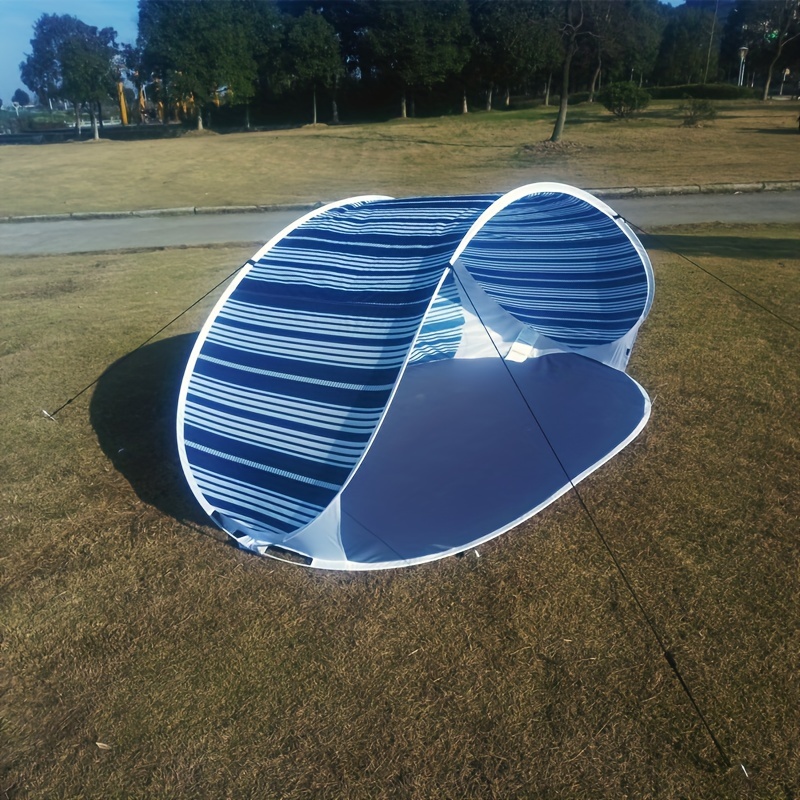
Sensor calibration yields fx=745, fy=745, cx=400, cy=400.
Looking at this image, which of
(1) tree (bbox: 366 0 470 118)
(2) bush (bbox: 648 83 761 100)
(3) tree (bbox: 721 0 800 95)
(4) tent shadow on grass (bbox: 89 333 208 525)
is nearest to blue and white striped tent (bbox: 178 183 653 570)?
(4) tent shadow on grass (bbox: 89 333 208 525)

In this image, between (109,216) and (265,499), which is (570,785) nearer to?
(265,499)

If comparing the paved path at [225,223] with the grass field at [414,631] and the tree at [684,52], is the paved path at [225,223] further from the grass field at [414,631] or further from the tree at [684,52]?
the tree at [684,52]

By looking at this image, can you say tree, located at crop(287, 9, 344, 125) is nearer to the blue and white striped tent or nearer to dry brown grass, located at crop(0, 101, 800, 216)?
dry brown grass, located at crop(0, 101, 800, 216)

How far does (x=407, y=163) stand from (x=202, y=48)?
83.3 feet

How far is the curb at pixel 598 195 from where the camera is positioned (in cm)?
1631

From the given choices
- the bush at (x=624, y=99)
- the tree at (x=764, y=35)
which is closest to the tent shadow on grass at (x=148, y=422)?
Result: the bush at (x=624, y=99)

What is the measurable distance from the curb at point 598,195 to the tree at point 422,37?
87.1 feet

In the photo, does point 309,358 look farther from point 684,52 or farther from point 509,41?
point 684,52

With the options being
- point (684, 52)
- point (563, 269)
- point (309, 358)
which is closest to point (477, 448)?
point (309, 358)

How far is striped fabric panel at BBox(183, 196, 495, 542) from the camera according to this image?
405 cm

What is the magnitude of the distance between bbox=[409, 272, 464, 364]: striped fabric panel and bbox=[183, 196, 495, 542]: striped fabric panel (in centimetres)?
161

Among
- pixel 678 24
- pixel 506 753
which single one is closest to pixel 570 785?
pixel 506 753

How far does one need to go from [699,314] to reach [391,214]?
15.0ft

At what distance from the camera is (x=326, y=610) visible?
12.4ft
